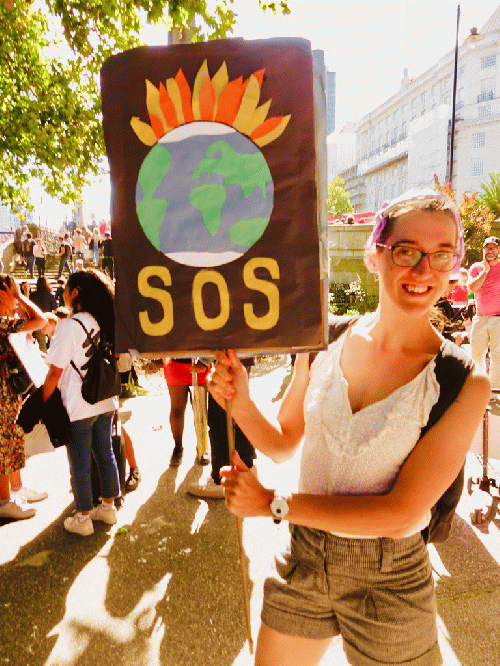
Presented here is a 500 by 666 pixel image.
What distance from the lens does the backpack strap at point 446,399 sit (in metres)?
1.22

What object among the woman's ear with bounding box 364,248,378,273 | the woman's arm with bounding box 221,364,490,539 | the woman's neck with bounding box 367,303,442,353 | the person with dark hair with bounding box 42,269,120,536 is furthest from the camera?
the person with dark hair with bounding box 42,269,120,536

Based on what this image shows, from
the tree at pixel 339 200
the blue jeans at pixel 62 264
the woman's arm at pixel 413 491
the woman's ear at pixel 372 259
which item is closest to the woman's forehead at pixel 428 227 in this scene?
the woman's ear at pixel 372 259

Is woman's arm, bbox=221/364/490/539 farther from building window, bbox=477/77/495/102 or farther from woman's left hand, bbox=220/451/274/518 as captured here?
building window, bbox=477/77/495/102

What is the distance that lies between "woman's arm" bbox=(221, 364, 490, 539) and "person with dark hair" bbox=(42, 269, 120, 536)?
2.25 metres

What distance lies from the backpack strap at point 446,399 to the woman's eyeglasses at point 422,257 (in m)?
0.22

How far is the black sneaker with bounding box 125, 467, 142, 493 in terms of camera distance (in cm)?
403

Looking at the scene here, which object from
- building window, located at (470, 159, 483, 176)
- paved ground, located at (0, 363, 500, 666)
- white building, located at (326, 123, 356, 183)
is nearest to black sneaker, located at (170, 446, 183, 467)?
paved ground, located at (0, 363, 500, 666)

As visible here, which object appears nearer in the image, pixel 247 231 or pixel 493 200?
pixel 247 231

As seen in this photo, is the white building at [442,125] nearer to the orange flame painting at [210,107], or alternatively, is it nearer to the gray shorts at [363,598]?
the orange flame painting at [210,107]

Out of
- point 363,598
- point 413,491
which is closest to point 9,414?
point 363,598

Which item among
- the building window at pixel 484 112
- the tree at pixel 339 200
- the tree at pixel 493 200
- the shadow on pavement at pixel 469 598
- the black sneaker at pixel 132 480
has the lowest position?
the shadow on pavement at pixel 469 598

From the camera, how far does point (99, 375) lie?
316cm

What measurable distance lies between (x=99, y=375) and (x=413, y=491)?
243 centimetres

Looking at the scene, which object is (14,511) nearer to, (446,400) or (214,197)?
(214,197)
